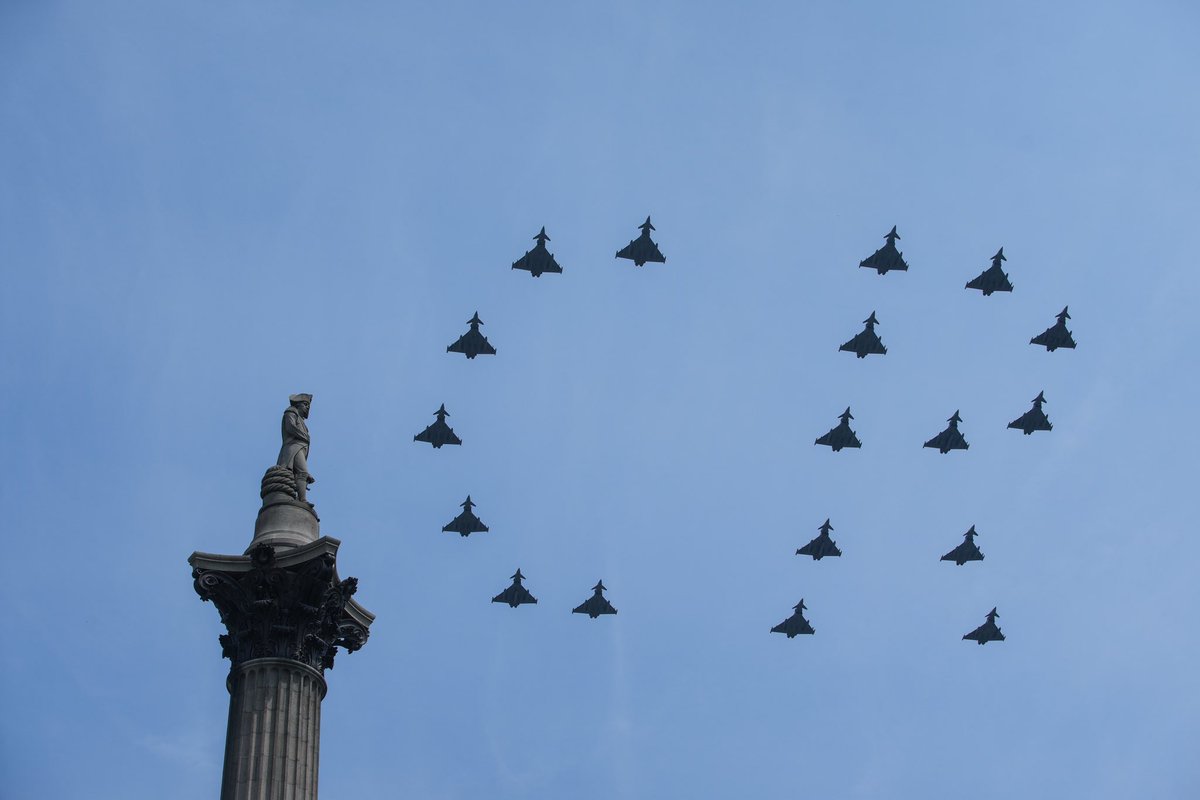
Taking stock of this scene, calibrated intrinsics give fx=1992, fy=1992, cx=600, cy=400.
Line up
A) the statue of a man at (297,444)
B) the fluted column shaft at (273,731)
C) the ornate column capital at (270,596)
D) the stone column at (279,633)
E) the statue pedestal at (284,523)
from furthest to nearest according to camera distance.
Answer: the statue of a man at (297,444)
the statue pedestal at (284,523)
the ornate column capital at (270,596)
the stone column at (279,633)
the fluted column shaft at (273,731)

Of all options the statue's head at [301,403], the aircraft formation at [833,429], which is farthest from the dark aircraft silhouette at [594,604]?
the statue's head at [301,403]

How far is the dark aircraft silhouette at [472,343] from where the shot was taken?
3243 inches

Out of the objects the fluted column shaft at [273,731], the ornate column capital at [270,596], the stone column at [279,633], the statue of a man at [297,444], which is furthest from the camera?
the statue of a man at [297,444]

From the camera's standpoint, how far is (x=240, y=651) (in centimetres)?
4384

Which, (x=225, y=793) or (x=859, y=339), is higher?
(x=859, y=339)

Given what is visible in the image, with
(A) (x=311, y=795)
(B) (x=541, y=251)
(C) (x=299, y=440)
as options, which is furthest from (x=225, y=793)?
(B) (x=541, y=251)

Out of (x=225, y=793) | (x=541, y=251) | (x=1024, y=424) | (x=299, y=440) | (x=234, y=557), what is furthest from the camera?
(x=1024, y=424)

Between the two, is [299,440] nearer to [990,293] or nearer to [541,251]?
[541,251]

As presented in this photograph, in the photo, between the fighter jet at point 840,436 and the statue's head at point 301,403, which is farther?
the fighter jet at point 840,436

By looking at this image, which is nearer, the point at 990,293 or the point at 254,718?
the point at 254,718

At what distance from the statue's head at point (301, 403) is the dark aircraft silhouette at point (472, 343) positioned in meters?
32.8

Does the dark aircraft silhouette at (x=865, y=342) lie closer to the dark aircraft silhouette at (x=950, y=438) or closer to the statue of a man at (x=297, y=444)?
the dark aircraft silhouette at (x=950, y=438)

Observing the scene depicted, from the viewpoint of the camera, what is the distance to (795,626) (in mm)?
91500

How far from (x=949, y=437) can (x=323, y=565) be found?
159 ft
